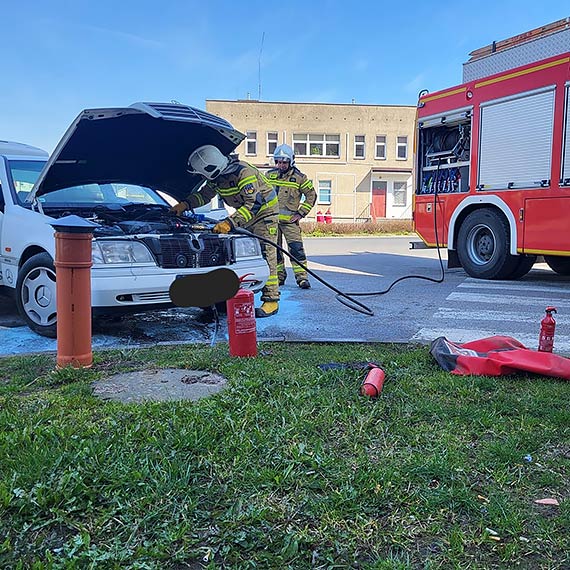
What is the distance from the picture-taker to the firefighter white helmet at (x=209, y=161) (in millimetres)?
6234

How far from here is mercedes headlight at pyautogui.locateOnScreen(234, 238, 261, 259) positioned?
5.87 m

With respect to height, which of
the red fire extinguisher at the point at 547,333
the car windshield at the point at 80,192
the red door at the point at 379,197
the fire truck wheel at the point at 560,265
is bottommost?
the red fire extinguisher at the point at 547,333

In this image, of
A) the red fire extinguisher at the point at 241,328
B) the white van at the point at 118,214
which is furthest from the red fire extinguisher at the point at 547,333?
the white van at the point at 118,214

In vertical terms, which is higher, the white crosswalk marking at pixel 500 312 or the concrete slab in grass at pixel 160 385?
the white crosswalk marking at pixel 500 312

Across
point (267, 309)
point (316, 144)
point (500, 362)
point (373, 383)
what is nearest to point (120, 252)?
point (267, 309)

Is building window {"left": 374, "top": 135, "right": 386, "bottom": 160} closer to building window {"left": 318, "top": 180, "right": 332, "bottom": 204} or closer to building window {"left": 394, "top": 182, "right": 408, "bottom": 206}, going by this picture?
building window {"left": 394, "top": 182, "right": 408, "bottom": 206}

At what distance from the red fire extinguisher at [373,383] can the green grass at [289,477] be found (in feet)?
0.17

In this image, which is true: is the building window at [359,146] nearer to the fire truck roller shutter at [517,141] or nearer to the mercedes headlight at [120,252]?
the fire truck roller shutter at [517,141]

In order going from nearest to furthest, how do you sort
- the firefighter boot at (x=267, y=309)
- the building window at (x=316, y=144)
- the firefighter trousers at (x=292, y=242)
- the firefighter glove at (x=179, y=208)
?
the firefighter boot at (x=267, y=309) → the firefighter glove at (x=179, y=208) → the firefighter trousers at (x=292, y=242) → the building window at (x=316, y=144)

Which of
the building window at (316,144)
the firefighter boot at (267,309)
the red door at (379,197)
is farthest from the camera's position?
the red door at (379,197)

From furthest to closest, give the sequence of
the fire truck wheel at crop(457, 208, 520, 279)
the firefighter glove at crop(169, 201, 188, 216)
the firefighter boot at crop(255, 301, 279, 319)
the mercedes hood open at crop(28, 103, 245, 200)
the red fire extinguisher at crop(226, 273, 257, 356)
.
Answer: the fire truck wheel at crop(457, 208, 520, 279), the firefighter glove at crop(169, 201, 188, 216), the firefighter boot at crop(255, 301, 279, 319), the mercedes hood open at crop(28, 103, 245, 200), the red fire extinguisher at crop(226, 273, 257, 356)

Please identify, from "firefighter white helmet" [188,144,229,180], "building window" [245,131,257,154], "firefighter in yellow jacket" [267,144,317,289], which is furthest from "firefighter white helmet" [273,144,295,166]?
"building window" [245,131,257,154]

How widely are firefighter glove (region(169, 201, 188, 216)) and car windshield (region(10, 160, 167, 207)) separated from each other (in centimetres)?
25

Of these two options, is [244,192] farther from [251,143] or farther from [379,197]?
[379,197]
